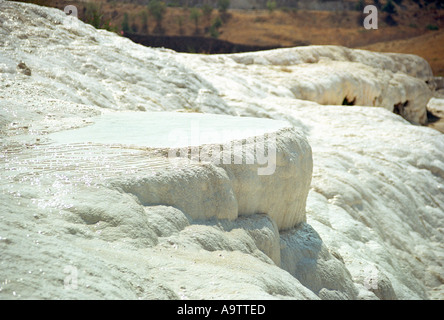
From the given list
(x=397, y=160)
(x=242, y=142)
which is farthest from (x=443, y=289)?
(x=242, y=142)

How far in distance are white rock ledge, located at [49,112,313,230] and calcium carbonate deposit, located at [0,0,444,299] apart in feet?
0.03

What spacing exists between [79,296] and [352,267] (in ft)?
9.33

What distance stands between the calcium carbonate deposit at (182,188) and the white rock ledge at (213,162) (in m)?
0.01

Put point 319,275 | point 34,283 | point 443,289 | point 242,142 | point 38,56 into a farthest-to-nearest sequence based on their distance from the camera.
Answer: point 38,56 < point 443,289 < point 319,275 < point 242,142 < point 34,283

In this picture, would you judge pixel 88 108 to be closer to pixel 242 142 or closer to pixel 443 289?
pixel 242 142

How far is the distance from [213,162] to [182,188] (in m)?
0.32

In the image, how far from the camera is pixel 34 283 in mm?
1553

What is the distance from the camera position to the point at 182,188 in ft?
8.10

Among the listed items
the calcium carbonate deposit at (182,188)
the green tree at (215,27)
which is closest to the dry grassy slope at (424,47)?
the green tree at (215,27)

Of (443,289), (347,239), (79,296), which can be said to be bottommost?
(443,289)

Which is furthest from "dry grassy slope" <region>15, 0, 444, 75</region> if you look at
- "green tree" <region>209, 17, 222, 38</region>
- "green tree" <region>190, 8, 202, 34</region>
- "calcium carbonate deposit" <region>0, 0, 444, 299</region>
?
"calcium carbonate deposit" <region>0, 0, 444, 299</region>

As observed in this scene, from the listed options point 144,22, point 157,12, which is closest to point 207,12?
point 157,12

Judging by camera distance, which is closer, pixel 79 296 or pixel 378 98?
pixel 79 296

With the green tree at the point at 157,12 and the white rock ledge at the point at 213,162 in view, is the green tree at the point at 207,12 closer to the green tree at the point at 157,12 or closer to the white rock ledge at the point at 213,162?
the green tree at the point at 157,12
